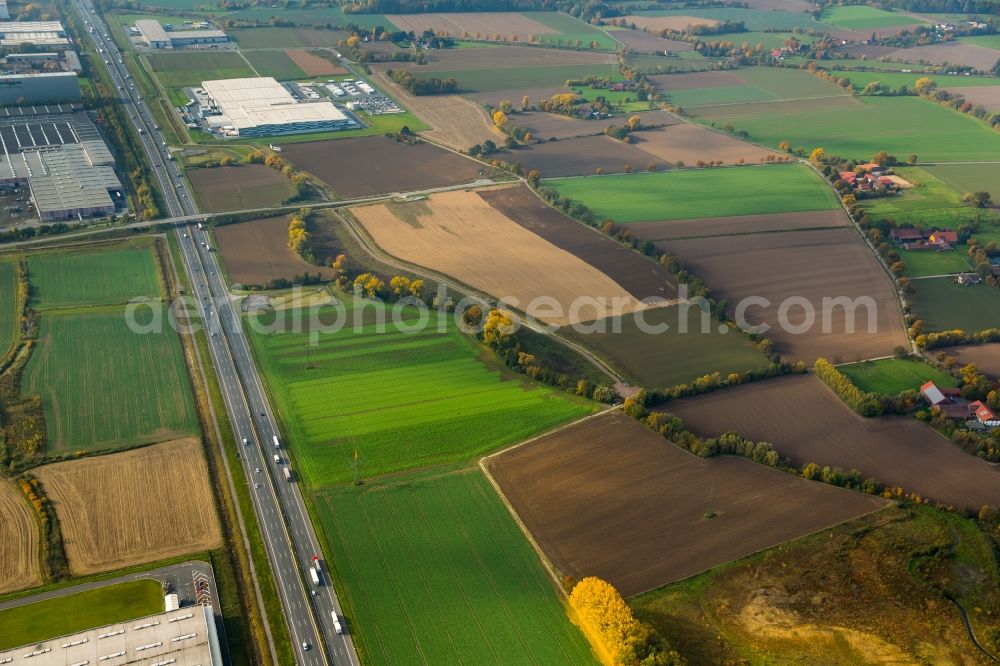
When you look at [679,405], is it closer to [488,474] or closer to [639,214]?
[488,474]

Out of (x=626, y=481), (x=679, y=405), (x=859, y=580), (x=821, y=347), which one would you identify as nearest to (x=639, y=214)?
(x=821, y=347)

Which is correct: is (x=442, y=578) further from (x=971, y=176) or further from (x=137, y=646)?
(x=971, y=176)

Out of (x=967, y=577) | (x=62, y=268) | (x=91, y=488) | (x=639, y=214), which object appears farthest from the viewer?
(x=639, y=214)

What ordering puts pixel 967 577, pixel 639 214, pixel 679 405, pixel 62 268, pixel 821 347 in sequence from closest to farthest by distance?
pixel 967 577
pixel 679 405
pixel 821 347
pixel 62 268
pixel 639 214

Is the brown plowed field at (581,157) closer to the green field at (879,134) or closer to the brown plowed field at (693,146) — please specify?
the brown plowed field at (693,146)

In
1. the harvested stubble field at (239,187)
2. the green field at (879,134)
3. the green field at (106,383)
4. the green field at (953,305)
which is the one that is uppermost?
the green field at (879,134)

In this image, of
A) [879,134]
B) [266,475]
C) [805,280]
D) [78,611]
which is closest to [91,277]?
[266,475]

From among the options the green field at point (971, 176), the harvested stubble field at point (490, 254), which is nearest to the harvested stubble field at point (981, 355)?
the harvested stubble field at point (490, 254)

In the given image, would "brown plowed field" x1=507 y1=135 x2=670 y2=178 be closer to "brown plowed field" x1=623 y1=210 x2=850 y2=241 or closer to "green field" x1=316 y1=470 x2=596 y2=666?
"brown plowed field" x1=623 y1=210 x2=850 y2=241
